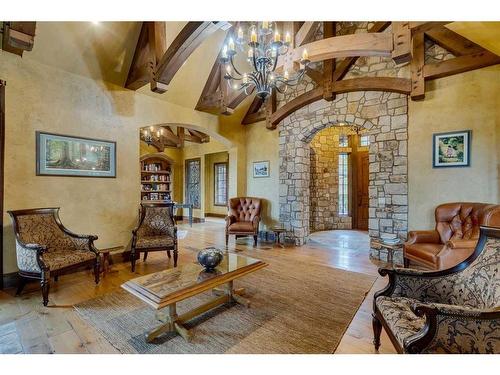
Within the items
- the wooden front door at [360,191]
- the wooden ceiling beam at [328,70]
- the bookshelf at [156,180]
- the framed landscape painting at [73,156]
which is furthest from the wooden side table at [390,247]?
the bookshelf at [156,180]

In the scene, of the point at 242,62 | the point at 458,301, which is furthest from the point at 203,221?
the point at 458,301

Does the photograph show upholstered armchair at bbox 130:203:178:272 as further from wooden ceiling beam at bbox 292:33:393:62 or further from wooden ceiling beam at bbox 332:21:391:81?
wooden ceiling beam at bbox 332:21:391:81

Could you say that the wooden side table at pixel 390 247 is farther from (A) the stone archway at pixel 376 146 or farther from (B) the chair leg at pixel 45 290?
(B) the chair leg at pixel 45 290

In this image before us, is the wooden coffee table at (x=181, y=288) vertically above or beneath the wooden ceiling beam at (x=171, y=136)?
beneath

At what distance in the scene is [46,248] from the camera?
2.66 metres

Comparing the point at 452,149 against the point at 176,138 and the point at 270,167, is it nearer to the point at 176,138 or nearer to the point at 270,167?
the point at 270,167

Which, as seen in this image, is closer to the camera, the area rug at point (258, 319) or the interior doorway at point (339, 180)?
the area rug at point (258, 319)

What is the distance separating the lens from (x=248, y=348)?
6.23 feet

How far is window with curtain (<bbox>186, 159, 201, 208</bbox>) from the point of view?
9.63 meters

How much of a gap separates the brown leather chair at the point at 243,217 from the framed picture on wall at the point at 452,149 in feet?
10.9

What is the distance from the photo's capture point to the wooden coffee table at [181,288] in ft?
6.15

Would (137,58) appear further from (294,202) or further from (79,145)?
(294,202)

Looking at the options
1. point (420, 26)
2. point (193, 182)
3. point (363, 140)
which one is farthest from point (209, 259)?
point (193, 182)

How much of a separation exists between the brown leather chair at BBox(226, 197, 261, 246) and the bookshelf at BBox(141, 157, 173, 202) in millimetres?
4553
